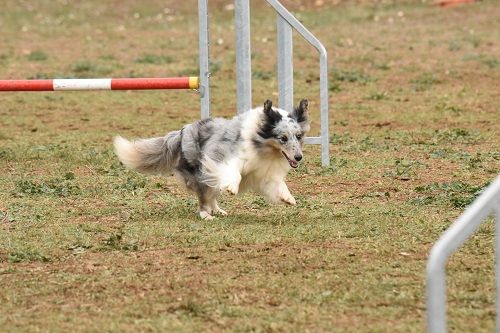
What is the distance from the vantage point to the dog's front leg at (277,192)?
8.34m

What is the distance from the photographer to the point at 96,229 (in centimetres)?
802

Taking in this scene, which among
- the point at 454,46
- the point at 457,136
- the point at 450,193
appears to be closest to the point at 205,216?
the point at 450,193

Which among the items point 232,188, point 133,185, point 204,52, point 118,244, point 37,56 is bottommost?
point 37,56

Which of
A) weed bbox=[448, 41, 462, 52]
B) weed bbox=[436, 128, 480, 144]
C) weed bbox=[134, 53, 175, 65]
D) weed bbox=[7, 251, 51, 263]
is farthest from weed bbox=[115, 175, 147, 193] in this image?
weed bbox=[448, 41, 462, 52]

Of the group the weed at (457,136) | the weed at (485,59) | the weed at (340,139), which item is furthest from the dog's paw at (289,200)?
the weed at (485,59)

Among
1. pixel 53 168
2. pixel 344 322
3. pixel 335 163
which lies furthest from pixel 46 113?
pixel 344 322

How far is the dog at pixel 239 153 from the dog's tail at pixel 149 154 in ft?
0.04

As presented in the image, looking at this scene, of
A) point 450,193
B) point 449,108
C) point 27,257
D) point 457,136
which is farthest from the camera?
point 449,108

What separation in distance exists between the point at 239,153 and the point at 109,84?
2189 mm

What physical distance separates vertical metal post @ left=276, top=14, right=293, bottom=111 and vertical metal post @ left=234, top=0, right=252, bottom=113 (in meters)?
0.64

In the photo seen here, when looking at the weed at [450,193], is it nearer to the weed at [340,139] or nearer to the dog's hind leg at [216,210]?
the dog's hind leg at [216,210]

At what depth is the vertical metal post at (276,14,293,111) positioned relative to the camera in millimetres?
10727

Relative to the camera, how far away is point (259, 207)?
29.3 feet

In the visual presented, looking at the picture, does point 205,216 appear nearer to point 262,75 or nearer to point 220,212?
point 220,212
